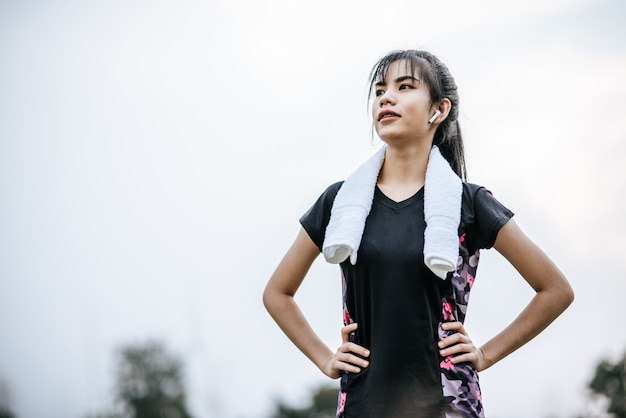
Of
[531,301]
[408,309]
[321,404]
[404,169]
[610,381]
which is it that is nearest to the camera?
[408,309]

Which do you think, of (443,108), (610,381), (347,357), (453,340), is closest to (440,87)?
(443,108)

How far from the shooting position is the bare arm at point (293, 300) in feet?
12.8

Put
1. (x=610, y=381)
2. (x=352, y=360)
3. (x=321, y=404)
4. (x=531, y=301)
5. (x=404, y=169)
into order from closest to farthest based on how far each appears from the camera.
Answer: (x=352, y=360) < (x=531, y=301) < (x=404, y=169) < (x=610, y=381) < (x=321, y=404)

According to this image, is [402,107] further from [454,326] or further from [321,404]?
[321,404]

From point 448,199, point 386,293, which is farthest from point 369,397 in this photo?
point 448,199

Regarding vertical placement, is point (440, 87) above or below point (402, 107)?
above

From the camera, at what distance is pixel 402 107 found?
12.2ft

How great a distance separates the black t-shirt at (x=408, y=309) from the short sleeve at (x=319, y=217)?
0.25m

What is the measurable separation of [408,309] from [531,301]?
627 millimetres

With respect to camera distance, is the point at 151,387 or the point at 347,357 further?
the point at 151,387

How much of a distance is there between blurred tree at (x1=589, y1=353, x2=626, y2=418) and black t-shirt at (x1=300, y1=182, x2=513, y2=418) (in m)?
27.4

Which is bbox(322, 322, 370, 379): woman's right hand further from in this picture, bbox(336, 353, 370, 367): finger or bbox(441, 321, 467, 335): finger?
bbox(441, 321, 467, 335): finger

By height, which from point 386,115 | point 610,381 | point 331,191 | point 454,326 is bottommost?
point 454,326

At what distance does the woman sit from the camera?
3377 mm
